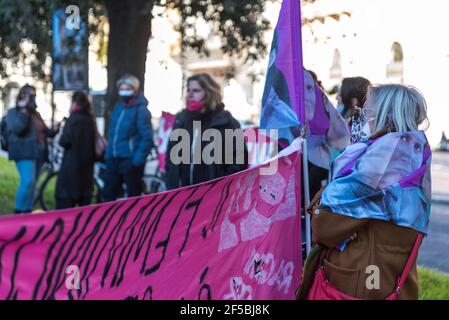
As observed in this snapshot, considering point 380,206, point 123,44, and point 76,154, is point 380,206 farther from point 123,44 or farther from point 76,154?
point 123,44

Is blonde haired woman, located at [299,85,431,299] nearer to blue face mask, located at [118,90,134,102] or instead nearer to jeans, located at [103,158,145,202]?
blue face mask, located at [118,90,134,102]

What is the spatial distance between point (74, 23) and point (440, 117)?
16597mm

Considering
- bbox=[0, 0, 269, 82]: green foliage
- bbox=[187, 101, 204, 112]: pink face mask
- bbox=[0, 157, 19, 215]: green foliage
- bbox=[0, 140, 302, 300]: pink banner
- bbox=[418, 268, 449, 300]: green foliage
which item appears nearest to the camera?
bbox=[0, 140, 302, 300]: pink banner

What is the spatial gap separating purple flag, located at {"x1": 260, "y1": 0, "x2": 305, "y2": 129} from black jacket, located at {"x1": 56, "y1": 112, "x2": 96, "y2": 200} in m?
Answer: 4.16

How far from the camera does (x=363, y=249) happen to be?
301 centimetres

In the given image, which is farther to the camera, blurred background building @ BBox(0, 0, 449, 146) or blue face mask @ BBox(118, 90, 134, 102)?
blurred background building @ BBox(0, 0, 449, 146)

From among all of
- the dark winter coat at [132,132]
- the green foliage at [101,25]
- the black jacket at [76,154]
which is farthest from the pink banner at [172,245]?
the green foliage at [101,25]

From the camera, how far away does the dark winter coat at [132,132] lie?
781 centimetres

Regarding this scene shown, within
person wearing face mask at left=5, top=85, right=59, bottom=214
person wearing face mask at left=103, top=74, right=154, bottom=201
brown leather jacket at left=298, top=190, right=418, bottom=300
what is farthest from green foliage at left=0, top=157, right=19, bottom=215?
brown leather jacket at left=298, top=190, right=418, bottom=300

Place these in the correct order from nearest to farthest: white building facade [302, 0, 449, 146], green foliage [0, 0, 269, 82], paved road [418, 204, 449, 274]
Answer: paved road [418, 204, 449, 274] < green foliage [0, 0, 269, 82] < white building facade [302, 0, 449, 146]

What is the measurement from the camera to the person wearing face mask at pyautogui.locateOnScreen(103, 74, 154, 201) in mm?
7801
